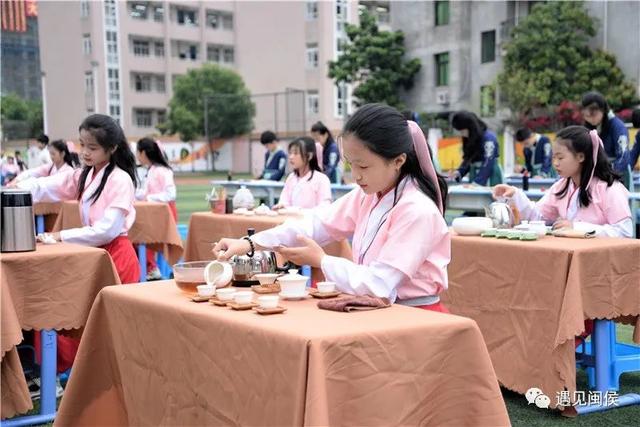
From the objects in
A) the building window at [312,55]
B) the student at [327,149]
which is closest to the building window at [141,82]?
the building window at [312,55]

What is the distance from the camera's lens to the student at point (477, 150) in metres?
8.02

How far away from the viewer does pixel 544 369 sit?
143 inches

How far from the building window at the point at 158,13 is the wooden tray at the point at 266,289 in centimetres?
4066

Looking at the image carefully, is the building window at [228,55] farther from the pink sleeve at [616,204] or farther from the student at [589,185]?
the pink sleeve at [616,204]

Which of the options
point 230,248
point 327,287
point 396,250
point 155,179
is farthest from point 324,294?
point 155,179

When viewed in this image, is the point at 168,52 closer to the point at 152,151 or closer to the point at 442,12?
the point at 442,12

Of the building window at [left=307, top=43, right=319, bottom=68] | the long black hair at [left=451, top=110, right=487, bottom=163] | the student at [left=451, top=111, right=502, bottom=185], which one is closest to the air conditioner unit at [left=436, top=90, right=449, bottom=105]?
the building window at [left=307, top=43, right=319, bottom=68]

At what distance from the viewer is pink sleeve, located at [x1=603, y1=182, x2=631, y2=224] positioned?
4.10 meters

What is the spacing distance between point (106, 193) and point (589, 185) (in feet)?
8.35

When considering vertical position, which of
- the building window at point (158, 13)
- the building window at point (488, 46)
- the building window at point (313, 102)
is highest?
the building window at point (158, 13)

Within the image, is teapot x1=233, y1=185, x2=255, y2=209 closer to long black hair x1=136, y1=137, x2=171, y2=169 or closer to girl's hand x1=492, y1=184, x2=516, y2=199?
long black hair x1=136, y1=137, x2=171, y2=169

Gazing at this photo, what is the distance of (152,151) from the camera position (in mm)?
8039

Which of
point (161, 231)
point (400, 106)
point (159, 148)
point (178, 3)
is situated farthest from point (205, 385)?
point (178, 3)

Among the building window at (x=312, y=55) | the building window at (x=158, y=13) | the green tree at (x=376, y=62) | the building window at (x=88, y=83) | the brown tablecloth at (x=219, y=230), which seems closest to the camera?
the brown tablecloth at (x=219, y=230)
